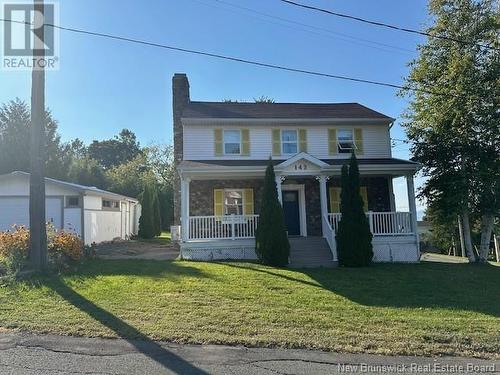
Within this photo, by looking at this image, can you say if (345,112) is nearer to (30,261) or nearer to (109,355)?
(30,261)

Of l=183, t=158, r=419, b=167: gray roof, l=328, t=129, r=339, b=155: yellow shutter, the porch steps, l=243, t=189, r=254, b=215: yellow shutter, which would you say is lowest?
the porch steps

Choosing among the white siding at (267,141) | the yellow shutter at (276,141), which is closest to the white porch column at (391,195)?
the white siding at (267,141)

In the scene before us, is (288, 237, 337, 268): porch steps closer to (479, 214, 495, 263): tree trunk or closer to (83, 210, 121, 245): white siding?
(479, 214, 495, 263): tree trunk

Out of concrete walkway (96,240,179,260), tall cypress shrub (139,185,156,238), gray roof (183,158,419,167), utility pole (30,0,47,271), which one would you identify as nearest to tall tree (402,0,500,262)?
gray roof (183,158,419,167)

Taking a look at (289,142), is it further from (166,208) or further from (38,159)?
(166,208)

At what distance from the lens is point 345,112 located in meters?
18.6

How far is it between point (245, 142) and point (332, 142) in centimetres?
378

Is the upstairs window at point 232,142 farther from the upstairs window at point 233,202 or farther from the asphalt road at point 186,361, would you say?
the asphalt road at point 186,361

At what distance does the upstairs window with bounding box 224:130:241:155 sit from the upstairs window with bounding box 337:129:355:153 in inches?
171

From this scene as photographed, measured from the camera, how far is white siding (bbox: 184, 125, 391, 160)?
16609mm

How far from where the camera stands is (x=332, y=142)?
1739cm

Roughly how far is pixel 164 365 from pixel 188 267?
6855 mm

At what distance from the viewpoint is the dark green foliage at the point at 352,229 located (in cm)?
Result: 1265

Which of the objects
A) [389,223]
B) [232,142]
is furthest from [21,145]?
[389,223]
